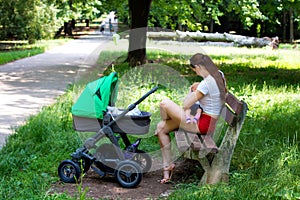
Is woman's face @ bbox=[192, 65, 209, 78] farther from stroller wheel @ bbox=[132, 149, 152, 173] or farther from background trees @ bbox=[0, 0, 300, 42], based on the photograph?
background trees @ bbox=[0, 0, 300, 42]

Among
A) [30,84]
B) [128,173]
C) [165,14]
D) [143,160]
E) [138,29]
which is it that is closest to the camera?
[128,173]

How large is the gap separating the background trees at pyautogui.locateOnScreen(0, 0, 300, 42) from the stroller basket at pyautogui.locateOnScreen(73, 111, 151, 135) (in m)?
8.35

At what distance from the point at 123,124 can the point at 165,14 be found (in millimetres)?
17439

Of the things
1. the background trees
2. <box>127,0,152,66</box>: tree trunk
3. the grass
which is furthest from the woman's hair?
<box>127,0,152,66</box>: tree trunk

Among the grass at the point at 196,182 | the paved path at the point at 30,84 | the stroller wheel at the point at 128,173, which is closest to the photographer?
the grass at the point at 196,182

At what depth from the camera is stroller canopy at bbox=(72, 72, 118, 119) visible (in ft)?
17.2

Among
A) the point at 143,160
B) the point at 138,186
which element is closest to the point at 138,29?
the point at 143,160

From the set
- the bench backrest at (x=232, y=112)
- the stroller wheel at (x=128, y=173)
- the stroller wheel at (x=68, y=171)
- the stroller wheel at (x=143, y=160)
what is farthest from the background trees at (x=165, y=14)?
the stroller wheel at (x=68, y=171)

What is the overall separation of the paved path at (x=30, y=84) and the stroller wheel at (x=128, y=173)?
218 cm

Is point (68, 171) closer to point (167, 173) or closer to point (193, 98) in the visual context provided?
point (167, 173)

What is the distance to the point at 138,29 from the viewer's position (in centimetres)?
1670

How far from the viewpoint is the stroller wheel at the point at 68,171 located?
5.25m

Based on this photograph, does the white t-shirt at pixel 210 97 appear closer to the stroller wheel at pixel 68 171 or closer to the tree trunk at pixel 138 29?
the stroller wheel at pixel 68 171

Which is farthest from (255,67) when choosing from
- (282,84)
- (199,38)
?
(199,38)
